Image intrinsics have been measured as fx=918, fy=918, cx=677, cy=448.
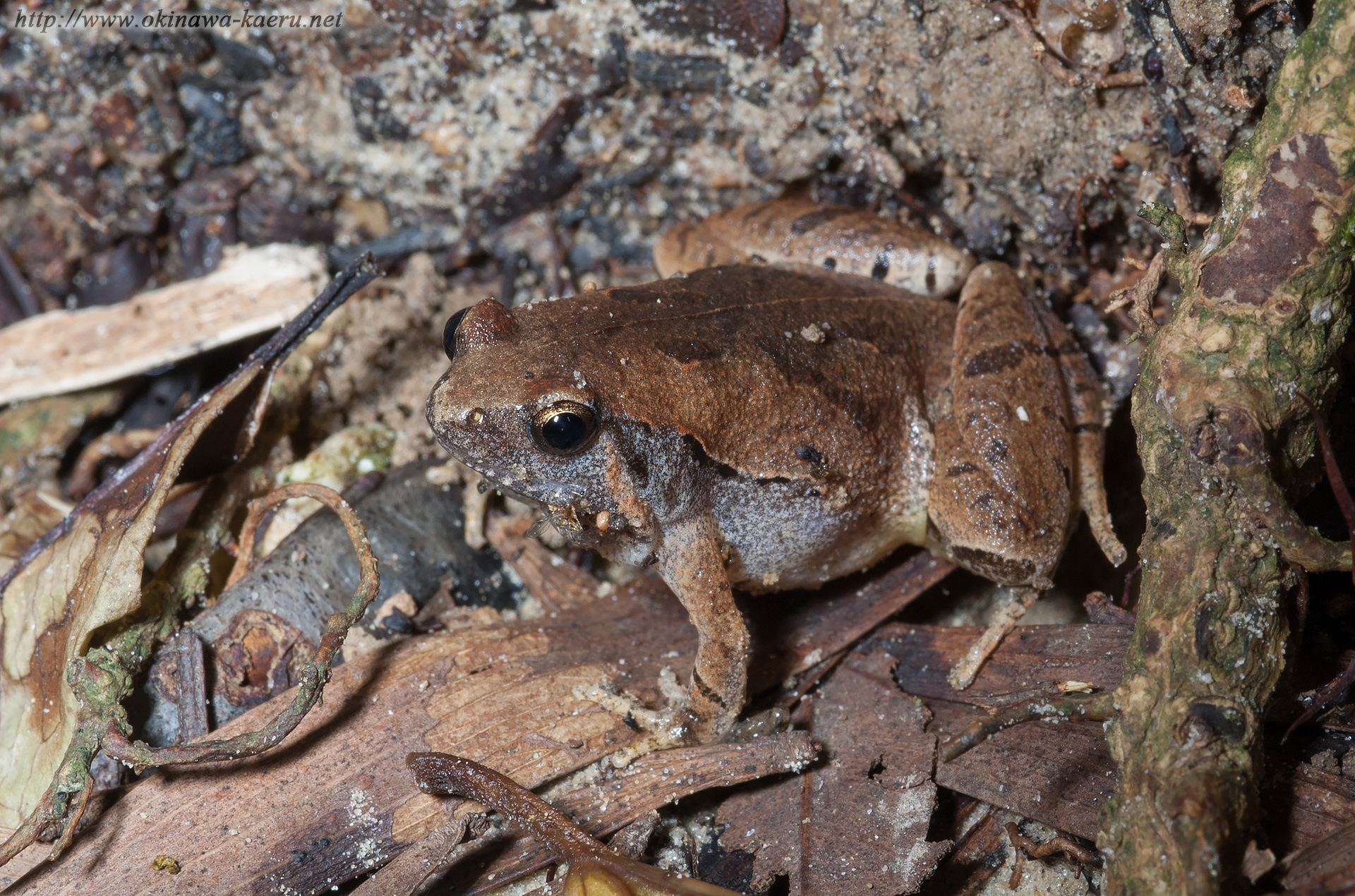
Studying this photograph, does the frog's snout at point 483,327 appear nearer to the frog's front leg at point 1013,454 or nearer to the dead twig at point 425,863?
the dead twig at point 425,863

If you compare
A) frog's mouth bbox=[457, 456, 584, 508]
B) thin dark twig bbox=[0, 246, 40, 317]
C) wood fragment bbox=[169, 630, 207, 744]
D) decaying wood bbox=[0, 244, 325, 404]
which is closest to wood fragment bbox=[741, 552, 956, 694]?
frog's mouth bbox=[457, 456, 584, 508]

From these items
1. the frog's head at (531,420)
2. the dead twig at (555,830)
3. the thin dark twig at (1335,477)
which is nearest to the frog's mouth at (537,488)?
the frog's head at (531,420)

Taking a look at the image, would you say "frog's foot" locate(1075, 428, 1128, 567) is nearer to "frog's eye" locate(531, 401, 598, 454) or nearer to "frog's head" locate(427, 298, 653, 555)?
"frog's head" locate(427, 298, 653, 555)

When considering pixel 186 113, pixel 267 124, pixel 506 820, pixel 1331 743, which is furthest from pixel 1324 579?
pixel 186 113

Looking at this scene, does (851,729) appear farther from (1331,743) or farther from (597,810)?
(1331,743)

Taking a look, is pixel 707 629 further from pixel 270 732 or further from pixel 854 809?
pixel 270 732

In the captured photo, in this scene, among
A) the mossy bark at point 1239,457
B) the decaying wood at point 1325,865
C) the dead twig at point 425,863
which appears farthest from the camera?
the dead twig at point 425,863
